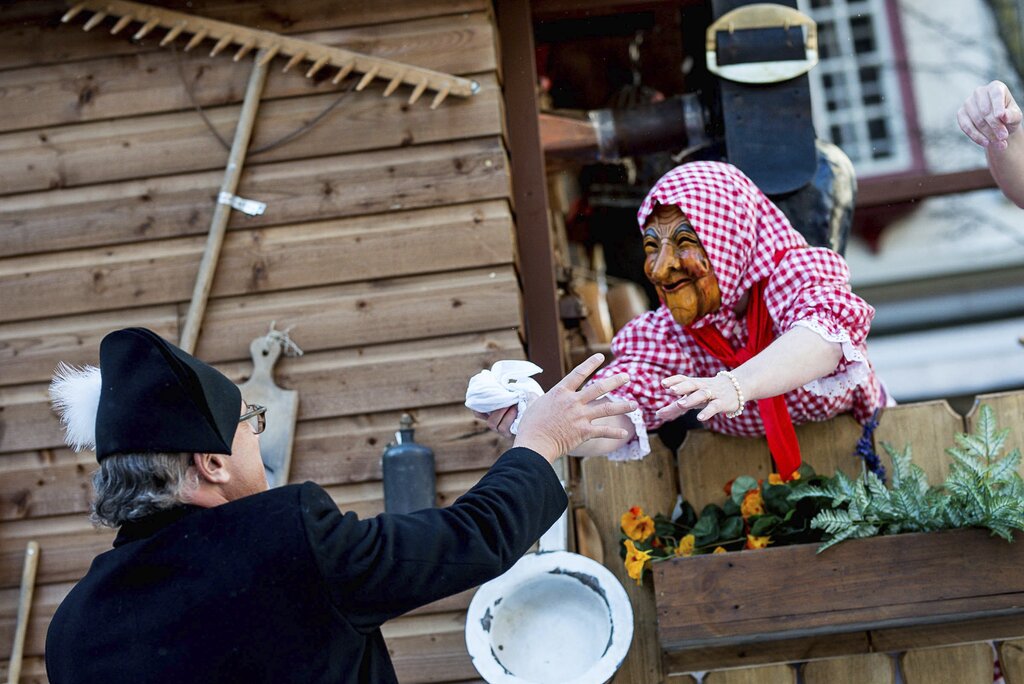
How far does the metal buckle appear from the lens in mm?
3791

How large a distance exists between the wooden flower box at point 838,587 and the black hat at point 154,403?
1.27 metres

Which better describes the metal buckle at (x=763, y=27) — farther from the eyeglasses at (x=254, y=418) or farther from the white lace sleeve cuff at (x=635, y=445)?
the eyeglasses at (x=254, y=418)

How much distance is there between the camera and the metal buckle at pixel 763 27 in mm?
3791

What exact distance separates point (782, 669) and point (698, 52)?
255 cm

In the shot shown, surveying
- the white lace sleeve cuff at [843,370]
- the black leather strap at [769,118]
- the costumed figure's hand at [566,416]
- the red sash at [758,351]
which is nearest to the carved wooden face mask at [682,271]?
the red sash at [758,351]

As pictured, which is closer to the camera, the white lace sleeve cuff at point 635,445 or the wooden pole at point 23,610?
the white lace sleeve cuff at point 635,445

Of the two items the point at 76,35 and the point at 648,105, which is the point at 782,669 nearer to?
the point at 648,105

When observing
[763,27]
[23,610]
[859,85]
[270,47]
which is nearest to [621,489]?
[763,27]

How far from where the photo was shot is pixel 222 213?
3.75 meters

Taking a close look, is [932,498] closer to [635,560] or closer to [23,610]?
[635,560]

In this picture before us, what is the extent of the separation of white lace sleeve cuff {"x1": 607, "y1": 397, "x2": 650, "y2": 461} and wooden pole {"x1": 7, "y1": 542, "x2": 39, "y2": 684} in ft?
6.40

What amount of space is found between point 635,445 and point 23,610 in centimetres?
208

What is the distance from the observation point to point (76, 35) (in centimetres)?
393

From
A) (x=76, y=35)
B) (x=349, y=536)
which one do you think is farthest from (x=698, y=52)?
(x=349, y=536)
